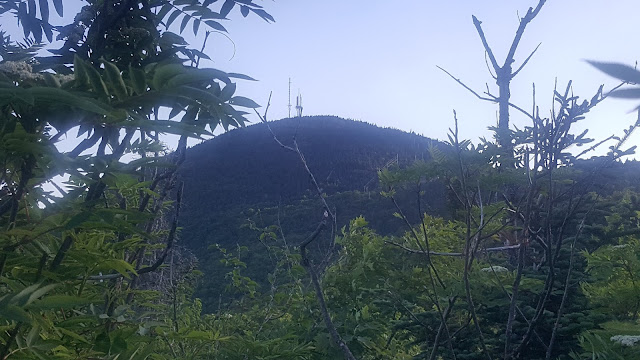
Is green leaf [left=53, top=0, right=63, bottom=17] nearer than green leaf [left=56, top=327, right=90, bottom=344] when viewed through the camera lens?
No

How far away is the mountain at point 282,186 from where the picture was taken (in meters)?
19.7

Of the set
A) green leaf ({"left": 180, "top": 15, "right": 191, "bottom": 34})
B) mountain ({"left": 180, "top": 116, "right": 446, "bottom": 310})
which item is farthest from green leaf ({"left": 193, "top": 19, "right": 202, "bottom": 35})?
mountain ({"left": 180, "top": 116, "right": 446, "bottom": 310})

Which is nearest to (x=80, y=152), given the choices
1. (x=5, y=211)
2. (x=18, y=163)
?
(x=18, y=163)

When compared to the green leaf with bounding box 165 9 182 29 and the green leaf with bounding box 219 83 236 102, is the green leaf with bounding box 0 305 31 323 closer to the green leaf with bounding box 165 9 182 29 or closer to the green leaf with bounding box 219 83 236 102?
the green leaf with bounding box 219 83 236 102

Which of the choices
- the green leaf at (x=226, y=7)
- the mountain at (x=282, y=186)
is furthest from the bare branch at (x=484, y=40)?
the mountain at (x=282, y=186)

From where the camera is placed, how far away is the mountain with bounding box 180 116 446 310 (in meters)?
19.7

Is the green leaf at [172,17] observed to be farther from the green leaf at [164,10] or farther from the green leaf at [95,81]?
the green leaf at [95,81]

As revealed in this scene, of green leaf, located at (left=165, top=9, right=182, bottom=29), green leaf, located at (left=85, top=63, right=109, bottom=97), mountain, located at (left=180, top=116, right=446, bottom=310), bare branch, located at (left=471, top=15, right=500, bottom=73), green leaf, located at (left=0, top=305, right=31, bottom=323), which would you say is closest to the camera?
green leaf, located at (left=0, top=305, right=31, bottom=323)

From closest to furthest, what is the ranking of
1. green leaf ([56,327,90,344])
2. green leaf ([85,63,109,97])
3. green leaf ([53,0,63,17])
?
1. green leaf ([85,63,109,97])
2. green leaf ([56,327,90,344])
3. green leaf ([53,0,63,17])

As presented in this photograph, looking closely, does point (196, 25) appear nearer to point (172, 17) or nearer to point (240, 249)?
point (172, 17)

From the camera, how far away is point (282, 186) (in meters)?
32.5

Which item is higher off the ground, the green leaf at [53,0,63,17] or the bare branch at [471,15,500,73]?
the bare branch at [471,15,500,73]

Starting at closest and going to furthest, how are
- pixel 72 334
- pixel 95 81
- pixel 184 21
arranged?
pixel 95 81
pixel 72 334
pixel 184 21

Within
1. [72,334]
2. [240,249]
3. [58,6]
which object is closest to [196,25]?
[58,6]
